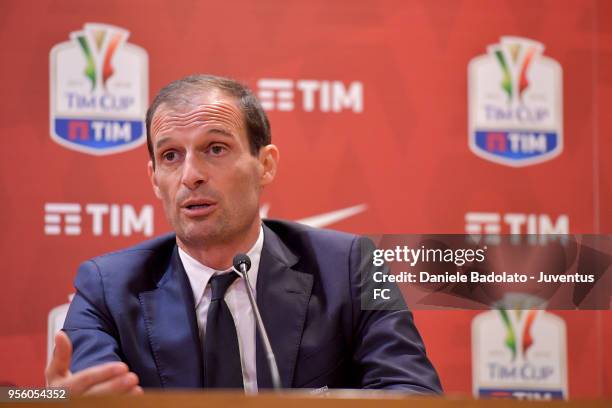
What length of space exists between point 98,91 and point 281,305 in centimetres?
153

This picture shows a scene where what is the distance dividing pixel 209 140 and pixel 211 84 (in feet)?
0.68

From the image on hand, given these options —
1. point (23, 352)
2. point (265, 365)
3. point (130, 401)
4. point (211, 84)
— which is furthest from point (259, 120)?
point (23, 352)

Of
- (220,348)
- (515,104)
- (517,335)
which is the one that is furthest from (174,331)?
(515,104)

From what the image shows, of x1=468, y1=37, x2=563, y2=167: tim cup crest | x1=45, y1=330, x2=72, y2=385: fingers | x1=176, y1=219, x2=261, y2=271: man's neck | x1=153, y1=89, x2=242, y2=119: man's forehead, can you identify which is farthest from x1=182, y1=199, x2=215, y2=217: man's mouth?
x1=468, y1=37, x2=563, y2=167: tim cup crest

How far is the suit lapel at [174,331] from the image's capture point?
6.90 feet

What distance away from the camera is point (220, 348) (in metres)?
2.13

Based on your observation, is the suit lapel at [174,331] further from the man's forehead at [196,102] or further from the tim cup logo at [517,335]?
the tim cup logo at [517,335]

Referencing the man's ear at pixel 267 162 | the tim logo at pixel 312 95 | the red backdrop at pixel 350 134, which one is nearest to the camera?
the man's ear at pixel 267 162

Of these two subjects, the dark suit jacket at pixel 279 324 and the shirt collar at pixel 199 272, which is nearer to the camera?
the dark suit jacket at pixel 279 324

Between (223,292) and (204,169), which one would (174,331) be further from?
(204,169)

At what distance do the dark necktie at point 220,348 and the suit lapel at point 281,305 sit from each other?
0.22ft

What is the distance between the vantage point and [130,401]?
47.9 inches

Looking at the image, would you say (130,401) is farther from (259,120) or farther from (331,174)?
(331,174)

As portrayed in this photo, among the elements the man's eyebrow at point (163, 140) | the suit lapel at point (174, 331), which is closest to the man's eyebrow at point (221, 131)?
the man's eyebrow at point (163, 140)
